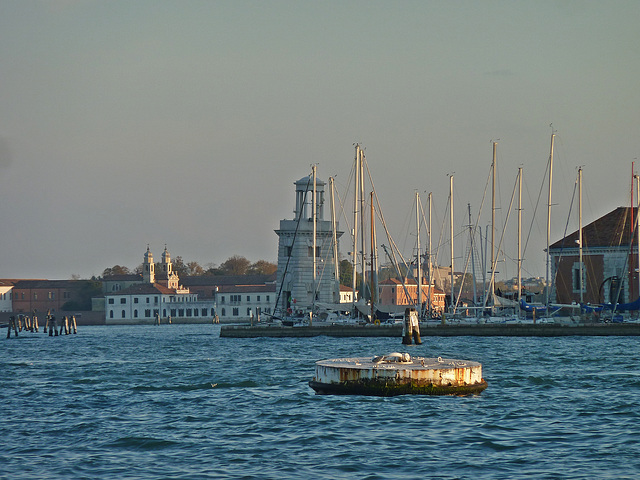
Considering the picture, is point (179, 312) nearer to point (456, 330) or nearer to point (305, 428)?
point (456, 330)

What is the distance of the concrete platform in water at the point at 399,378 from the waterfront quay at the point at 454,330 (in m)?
37.8

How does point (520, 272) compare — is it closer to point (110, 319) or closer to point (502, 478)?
point (502, 478)

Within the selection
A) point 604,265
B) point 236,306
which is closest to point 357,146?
point 604,265

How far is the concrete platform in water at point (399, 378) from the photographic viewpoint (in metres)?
22.2

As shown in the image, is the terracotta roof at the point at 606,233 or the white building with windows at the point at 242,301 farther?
the white building with windows at the point at 242,301

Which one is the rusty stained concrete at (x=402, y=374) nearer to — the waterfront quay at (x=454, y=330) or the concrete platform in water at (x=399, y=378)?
the concrete platform in water at (x=399, y=378)

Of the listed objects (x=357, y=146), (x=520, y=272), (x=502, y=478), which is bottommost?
(x=502, y=478)

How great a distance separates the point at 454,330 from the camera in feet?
206

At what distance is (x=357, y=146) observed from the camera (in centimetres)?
7300

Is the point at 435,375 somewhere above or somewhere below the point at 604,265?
below

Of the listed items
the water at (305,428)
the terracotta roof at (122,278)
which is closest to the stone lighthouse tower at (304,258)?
the water at (305,428)

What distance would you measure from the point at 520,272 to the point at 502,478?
178ft

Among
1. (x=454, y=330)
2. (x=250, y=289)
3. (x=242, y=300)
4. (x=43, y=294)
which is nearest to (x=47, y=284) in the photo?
(x=43, y=294)

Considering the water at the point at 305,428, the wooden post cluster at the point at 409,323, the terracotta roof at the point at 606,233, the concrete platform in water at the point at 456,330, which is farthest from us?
the terracotta roof at the point at 606,233
